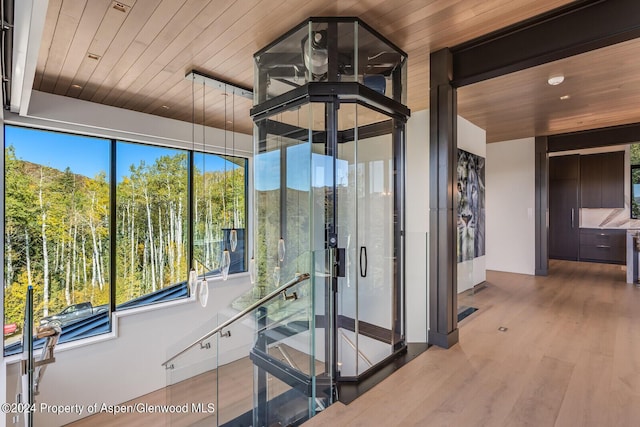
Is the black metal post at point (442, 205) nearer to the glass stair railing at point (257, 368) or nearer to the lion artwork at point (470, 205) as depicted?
the glass stair railing at point (257, 368)

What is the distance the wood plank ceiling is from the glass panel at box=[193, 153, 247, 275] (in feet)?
3.51

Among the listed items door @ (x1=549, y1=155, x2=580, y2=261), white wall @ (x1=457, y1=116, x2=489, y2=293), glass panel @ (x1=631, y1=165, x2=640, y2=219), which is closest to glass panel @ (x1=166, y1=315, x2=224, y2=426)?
white wall @ (x1=457, y1=116, x2=489, y2=293)

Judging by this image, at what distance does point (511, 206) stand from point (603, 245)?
290 cm

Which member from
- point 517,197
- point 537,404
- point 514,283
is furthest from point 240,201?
point 517,197

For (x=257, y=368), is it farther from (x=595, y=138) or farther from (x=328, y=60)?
(x=595, y=138)

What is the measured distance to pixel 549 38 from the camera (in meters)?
→ 2.38

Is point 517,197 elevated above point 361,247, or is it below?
above

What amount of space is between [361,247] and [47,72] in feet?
11.4

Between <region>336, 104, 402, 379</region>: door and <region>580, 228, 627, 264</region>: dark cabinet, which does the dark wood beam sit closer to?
<region>580, 228, 627, 264</region>: dark cabinet

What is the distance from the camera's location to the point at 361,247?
2.92 m

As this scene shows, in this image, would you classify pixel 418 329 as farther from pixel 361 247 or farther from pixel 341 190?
pixel 341 190

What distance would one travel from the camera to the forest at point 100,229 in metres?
3.56

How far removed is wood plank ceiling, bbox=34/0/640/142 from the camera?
220 centimetres

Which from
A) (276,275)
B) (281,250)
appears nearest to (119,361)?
(276,275)
